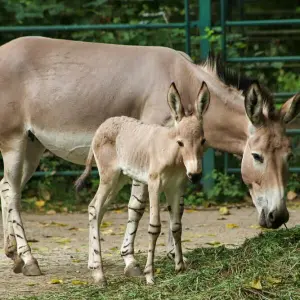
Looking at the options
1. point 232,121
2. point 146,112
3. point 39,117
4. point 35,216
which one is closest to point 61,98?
point 39,117

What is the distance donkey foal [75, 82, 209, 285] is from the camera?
18.4 feet

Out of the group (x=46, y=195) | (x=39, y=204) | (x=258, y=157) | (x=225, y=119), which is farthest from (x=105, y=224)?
(x=258, y=157)

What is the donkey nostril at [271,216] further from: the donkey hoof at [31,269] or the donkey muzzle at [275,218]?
the donkey hoof at [31,269]

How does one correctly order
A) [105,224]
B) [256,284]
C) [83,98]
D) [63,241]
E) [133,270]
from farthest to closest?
[105,224]
[63,241]
[83,98]
[133,270]
[256,284]

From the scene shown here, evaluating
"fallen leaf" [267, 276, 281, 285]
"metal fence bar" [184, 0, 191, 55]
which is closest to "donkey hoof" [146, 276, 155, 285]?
"fallen leaf" [267, 276, 281, 285]

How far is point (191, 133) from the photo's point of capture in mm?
5555

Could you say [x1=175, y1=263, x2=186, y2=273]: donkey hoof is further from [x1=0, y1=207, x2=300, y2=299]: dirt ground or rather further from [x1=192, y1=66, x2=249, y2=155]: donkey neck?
[x1=192, y1=66, x2=249, y2=155]: donkey neck

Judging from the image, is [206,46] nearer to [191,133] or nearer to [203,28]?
[203,28]

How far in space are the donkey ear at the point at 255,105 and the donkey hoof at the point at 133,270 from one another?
1357 millimetres

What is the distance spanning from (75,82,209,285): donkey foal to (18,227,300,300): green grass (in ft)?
0.62

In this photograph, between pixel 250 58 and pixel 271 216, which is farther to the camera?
Result: pixel 250 58

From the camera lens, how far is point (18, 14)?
10617 millimetres

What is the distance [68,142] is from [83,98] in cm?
37

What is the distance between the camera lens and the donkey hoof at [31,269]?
6754 millimetres
